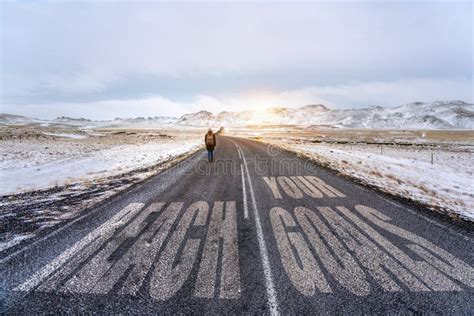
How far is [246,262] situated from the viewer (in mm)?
4262

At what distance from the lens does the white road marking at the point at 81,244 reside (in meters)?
3.77

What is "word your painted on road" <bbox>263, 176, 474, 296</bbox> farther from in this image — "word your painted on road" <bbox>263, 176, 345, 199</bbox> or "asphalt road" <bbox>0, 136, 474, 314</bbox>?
"word your painted on road" <bbox>263, 176, 345, 199</bbox>

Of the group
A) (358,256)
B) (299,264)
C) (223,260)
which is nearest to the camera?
(299,264)

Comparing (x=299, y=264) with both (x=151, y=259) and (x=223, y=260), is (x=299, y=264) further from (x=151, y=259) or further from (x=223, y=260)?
(x=151, y=259)

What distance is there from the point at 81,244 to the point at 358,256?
5390 millimetres

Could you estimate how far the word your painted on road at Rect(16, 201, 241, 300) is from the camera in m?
3.66

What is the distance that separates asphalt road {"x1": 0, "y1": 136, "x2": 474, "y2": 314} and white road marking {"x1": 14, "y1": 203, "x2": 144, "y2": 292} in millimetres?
22

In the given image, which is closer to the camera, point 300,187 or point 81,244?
point 81,244

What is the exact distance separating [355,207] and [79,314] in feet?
22.2

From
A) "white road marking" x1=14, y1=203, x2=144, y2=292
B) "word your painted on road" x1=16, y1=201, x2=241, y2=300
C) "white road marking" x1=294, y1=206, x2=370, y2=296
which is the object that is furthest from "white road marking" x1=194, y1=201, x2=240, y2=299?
"white road marking" x1=14, y1=203, x2=144, y2=292

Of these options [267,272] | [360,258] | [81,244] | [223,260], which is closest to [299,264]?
[267,272]

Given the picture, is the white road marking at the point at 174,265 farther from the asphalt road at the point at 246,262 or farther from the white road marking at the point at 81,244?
the white road marking at the point at 81,244

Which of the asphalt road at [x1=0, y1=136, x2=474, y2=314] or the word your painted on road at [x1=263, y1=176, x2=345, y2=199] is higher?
the word your painted on road at [x1=263, y1=176, x2=345, y2=199]

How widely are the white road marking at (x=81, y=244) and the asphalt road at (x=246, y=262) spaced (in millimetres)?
22
